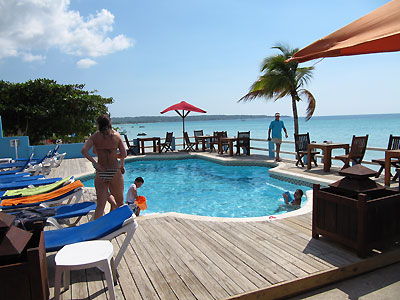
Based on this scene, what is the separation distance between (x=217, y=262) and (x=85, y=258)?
4.07ft

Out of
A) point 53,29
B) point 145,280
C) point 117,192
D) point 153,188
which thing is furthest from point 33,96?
point 145,280

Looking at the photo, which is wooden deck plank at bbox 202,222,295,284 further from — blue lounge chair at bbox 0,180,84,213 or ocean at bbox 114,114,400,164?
ocean at bbox 114,114,400,164

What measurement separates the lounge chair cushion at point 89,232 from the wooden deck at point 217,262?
1.20ft

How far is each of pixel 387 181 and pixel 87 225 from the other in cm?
550

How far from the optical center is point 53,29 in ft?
27.8

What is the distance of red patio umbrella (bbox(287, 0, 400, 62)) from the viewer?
81.8 inches

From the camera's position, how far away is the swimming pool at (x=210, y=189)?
6.66 metres

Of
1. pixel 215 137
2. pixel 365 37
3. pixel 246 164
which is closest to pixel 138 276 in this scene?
pixel 365 37

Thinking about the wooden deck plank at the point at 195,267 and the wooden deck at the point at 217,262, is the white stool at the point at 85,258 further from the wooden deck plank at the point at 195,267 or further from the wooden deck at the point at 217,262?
the wooden deck plank at the point at 195,267

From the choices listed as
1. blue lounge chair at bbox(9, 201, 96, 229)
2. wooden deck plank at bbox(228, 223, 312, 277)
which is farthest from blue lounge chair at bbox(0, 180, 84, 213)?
wooden deck plank at bbox(228, 223, 312, 277)

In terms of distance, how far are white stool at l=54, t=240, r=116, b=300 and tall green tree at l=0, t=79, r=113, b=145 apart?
539 inches

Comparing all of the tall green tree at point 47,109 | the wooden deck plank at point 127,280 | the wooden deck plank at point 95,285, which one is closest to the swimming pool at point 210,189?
the wooden deck plank at point 127,280

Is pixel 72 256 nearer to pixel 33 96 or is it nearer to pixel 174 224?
pixel 174 224

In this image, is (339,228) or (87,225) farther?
Answer: (339,228)
